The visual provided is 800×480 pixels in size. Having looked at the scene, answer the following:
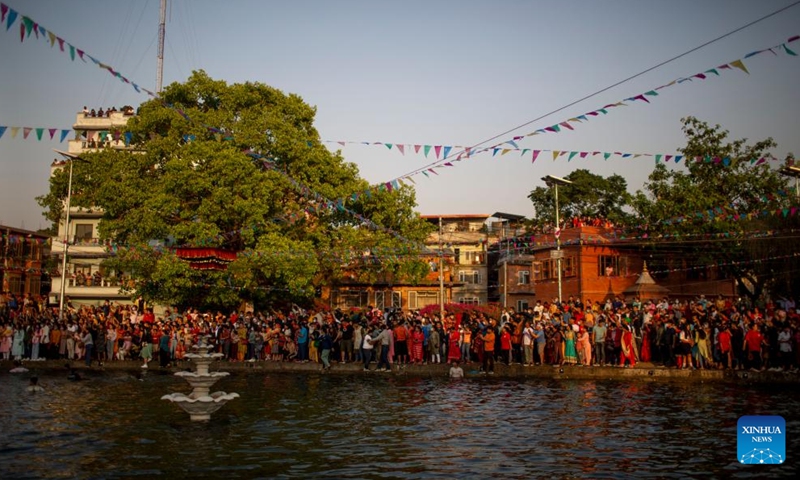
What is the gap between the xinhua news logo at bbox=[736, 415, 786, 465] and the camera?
11945mm

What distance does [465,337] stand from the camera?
2966 centimetres

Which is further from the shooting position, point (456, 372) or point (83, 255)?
point (83, 255)

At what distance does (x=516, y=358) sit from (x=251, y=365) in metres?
11.0

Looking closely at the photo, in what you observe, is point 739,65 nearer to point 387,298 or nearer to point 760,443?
point 760,443

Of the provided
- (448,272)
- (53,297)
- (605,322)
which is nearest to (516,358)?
(605,322)

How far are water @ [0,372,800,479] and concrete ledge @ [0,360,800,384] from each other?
180 centimetres

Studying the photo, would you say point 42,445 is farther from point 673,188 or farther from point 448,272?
point 448,272

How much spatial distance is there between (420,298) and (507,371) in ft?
137

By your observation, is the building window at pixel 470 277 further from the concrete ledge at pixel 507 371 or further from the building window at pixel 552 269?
the concrete ledge at pixel 507 371

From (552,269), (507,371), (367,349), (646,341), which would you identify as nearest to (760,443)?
(646,341)

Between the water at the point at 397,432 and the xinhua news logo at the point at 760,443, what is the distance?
20 centimetres

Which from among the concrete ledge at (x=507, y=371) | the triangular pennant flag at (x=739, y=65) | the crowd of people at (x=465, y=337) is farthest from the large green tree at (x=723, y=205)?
the triangular pennant flag at (x=739, y=65)

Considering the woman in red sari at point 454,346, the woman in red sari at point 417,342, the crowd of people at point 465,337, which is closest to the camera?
the crowd of people at point 465,337

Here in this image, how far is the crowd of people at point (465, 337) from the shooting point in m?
25.5
